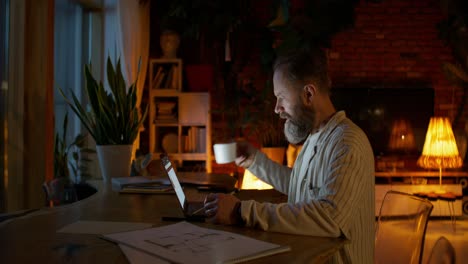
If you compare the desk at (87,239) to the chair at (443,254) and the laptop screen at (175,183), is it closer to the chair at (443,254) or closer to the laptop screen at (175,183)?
the laptop screen at (175,183)

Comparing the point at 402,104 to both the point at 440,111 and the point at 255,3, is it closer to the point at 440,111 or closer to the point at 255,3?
the point at 440,111

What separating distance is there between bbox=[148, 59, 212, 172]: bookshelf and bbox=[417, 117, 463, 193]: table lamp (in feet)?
8.07

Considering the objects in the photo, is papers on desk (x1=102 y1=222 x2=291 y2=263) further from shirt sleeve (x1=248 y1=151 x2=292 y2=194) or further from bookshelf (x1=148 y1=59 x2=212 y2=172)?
bookshelf (x1=148 y1=59 x2=212 y2=172)

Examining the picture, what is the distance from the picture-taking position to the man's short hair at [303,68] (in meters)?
1.67

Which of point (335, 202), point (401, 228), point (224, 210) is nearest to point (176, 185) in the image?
point (224, 210)

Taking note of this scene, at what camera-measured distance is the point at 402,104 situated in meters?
6.12

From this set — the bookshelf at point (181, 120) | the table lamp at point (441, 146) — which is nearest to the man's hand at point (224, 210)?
the bookshelf at point (181, 120)

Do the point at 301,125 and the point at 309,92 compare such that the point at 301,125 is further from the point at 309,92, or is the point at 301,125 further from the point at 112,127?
the point at 112,127

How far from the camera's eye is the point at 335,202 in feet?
4.59

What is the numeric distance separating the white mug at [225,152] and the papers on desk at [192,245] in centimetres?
78

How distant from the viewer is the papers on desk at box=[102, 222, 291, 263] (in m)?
1.08

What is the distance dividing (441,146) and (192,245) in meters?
5.02

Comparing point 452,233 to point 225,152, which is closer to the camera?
point 225,152

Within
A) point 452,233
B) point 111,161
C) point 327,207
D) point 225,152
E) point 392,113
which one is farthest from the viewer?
point 392,113
